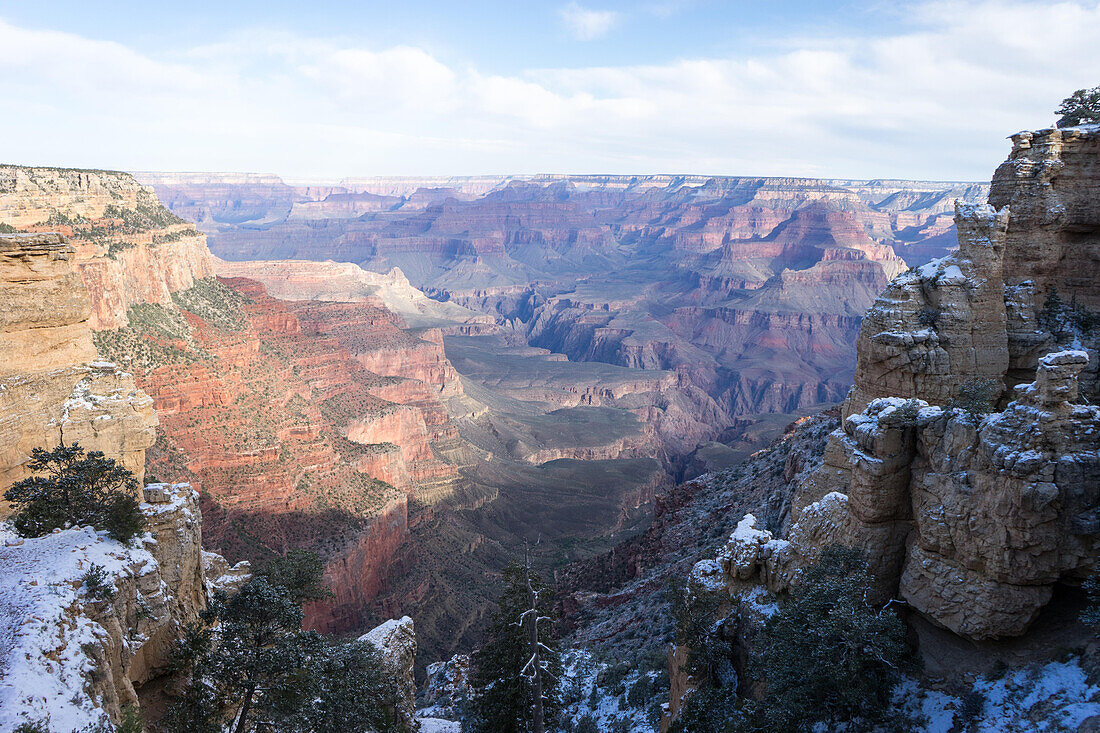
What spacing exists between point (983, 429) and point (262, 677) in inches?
647

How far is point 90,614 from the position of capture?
40.5ft

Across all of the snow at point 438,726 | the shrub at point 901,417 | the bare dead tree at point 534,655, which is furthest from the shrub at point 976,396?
the snow at point 438,726

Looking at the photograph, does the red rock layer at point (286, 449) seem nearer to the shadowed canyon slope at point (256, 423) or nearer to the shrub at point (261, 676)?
the shadowed canyon slope at point (256, 423)

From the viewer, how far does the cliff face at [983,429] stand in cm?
1187

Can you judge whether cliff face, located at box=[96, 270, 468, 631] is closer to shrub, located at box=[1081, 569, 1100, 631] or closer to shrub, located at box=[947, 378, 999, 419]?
shrub, located at box=[947, 378, 999, 419]

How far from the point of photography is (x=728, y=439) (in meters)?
108

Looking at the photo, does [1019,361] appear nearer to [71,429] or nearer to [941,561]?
[941,561]

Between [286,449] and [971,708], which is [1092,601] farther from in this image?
[286,449]

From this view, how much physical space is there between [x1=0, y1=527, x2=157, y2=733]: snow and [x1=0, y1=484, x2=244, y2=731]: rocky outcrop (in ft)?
0.05

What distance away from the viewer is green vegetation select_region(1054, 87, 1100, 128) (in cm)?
2289

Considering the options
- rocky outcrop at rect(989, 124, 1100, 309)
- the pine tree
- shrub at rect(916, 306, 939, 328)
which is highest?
rocky outcrop at rect(989, 124, 1100, 309)

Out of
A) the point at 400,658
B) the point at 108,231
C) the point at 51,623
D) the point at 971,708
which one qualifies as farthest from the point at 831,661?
the point at 108,231

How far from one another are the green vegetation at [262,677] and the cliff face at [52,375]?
18.8 ft

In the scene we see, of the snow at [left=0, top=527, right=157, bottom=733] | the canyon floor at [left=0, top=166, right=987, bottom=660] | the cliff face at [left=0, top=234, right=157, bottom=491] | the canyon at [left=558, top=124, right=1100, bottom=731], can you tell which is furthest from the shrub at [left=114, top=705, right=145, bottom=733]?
the canyon at [left=558, top=124, right=1100, bottom=731]
